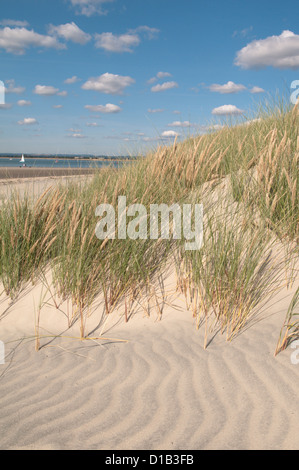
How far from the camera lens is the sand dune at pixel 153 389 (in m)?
1.69

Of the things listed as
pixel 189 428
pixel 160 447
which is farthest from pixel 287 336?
pixel 160 447

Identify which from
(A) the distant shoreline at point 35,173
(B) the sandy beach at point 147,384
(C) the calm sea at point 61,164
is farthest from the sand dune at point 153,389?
(A) the distant shoreline at point 35,173

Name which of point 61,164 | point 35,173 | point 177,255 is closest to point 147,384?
point 177,255

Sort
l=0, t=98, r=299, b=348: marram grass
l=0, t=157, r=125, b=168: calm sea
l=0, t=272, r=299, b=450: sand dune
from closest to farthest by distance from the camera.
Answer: l=0, t=272, r=299, b=450: sand dune, l=0, t=98, r=299, b=348: marram grass, l=0, t=157, r=125, b=168: calm sea

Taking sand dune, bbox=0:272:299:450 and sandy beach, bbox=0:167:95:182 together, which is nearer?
sand dune, bbox=0:272:299:450

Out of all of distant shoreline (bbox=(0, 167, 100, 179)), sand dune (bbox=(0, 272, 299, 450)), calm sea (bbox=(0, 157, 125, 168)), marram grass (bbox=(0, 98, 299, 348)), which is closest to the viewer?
sand dune (bbox=(0, 272, 299, 450))

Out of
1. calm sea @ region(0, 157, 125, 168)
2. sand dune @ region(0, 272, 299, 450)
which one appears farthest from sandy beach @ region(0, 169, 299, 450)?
calm sea @ region(0, 157, 125, 168)

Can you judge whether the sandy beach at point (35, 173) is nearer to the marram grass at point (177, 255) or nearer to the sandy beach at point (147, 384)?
the marram grass at point (177, 255)

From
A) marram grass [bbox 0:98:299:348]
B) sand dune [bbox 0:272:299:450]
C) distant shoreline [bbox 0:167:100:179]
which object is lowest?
sand dune [bbox 0:272:299:450]

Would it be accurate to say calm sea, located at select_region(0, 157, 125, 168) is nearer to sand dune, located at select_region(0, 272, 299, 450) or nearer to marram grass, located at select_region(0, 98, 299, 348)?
marram grass, located at select_region(0, 98, 299, 348)

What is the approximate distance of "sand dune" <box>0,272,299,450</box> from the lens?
1.69 meters

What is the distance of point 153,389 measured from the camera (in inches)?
78.9

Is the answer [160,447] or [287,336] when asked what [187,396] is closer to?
[160,447]

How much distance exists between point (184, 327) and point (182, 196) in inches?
64.4
